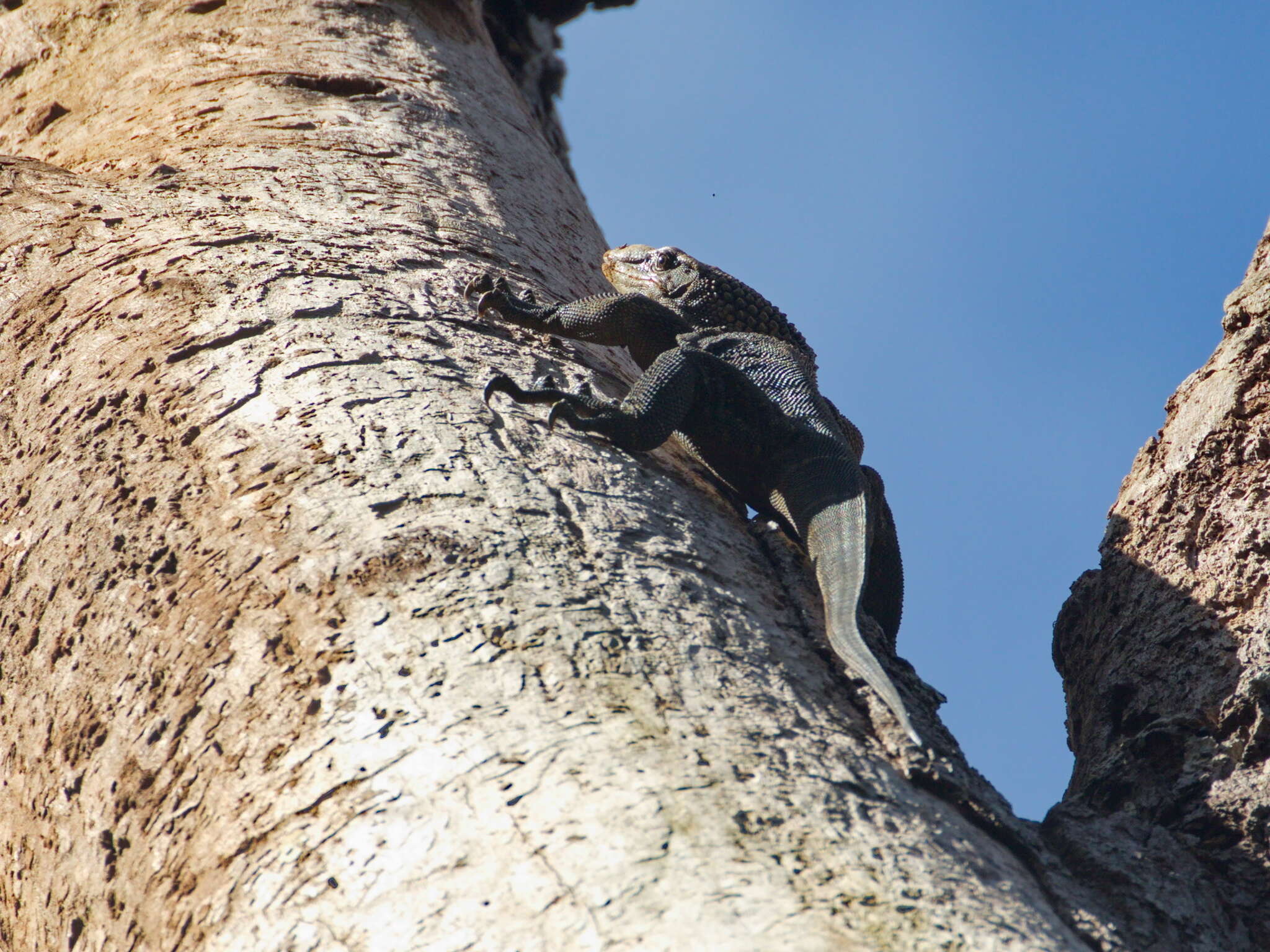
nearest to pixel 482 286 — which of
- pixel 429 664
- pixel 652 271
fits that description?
pixel 652 271

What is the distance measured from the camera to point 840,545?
323 centimetres

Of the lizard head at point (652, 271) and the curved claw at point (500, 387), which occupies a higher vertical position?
the lizard head at point (652, 271)

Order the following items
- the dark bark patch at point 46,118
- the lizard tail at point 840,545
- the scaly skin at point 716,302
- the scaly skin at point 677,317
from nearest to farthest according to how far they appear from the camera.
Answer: the lizard tail at point 840,545, the scaly skin at point 677,317, the scaly skin at point 716,302, the dark bark patch at point 46,118

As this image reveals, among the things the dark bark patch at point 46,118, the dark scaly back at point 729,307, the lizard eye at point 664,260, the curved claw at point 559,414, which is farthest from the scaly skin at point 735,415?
the dark bark patch at point 46,118

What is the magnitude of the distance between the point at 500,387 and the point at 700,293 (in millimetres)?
2056

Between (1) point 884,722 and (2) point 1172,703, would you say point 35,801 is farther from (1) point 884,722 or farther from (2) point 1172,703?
(2) point 1172,703

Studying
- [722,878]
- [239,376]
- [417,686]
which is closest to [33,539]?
[239,376]

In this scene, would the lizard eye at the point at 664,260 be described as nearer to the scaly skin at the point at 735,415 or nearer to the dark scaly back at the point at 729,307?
the dark scaly back at the point at 729,307

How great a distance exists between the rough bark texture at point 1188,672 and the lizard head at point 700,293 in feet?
5.65

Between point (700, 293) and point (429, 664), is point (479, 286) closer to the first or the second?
point (700, 293)

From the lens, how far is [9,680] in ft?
9.07

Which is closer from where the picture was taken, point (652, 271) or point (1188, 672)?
point (1188, 672)

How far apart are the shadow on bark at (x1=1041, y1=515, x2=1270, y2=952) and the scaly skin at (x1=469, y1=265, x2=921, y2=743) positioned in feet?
2.07

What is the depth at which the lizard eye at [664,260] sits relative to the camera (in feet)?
16.5
